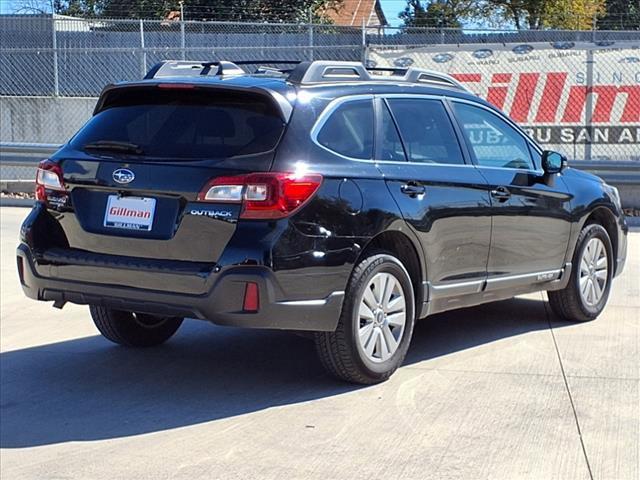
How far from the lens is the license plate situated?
5465 millimetres

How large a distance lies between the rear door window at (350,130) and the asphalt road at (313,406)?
138 centimetres

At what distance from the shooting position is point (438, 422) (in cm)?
534

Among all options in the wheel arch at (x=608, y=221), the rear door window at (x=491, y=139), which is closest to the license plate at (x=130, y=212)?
the rear door window at (x=491, y=139)

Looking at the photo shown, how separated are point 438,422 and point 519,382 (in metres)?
0.93

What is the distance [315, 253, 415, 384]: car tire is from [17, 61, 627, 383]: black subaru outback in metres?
0.01

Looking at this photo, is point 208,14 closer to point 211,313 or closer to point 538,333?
point 538,333

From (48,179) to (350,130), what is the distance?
5.78ft

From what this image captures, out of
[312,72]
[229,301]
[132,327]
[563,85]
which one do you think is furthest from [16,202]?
[229,301]

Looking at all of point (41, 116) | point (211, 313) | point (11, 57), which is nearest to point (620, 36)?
point (41, 116)

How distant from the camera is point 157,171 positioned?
5.45 m

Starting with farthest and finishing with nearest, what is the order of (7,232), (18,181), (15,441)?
(18,181) → (7,232) → (15,441)

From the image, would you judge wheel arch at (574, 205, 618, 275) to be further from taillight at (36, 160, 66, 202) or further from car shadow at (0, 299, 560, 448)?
taillight at (36, 160, 66, 202)

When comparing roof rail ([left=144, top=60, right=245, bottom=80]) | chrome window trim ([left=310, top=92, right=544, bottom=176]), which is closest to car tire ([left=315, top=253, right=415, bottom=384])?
chrome window trim ([left=310, top=92, right=544, bottom=176])

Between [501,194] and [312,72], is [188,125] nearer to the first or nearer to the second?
[312,72]
